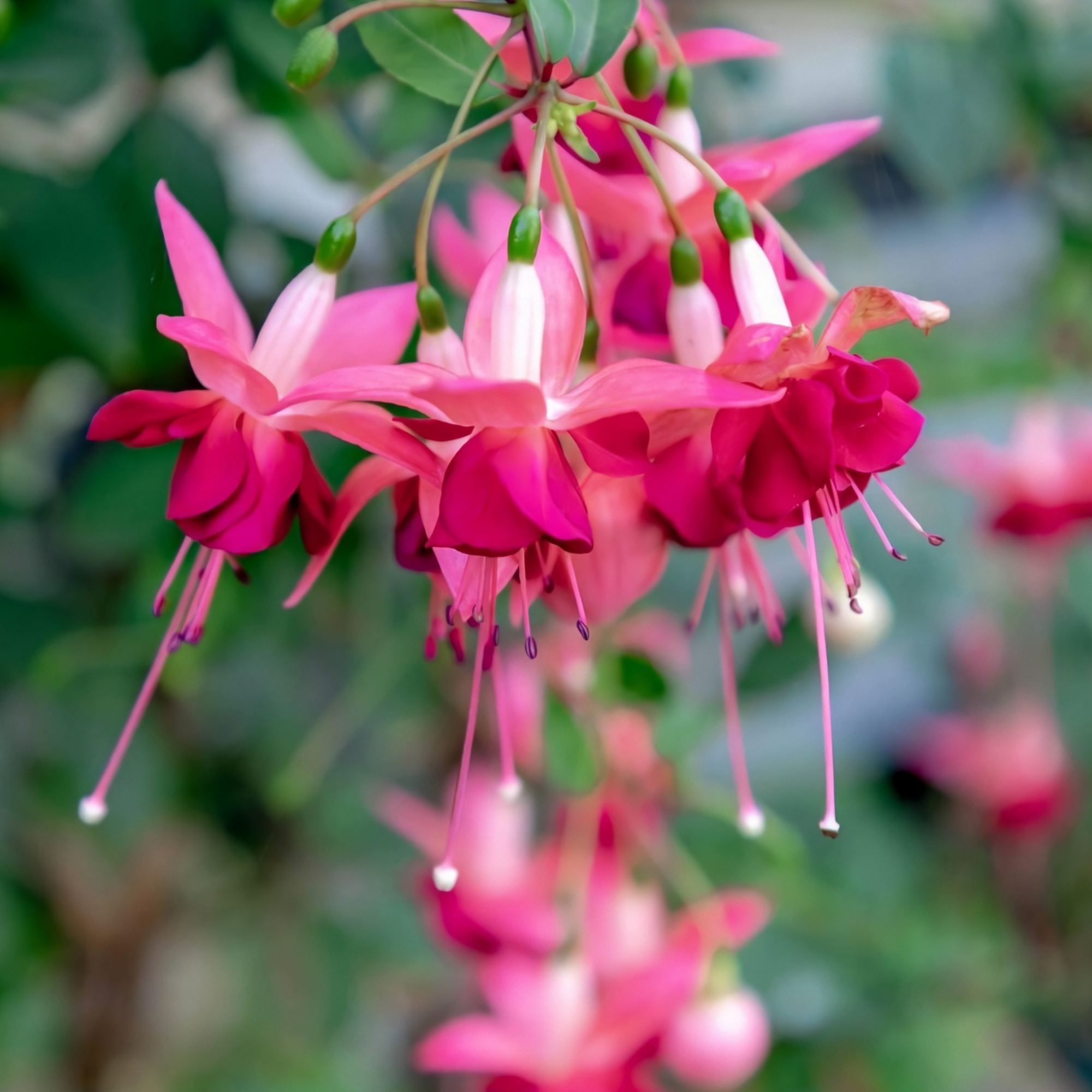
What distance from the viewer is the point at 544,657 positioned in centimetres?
74

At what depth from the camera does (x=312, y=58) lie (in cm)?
35

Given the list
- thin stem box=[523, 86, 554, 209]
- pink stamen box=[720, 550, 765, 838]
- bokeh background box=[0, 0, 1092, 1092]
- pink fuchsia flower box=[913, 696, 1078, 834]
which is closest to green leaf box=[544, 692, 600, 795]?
bokeh background box=[0, 0, 1092, 1092]

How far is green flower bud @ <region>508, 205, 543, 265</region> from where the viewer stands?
34cm

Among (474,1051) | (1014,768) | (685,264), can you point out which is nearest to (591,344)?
(685,264)

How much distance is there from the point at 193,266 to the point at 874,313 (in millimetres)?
215

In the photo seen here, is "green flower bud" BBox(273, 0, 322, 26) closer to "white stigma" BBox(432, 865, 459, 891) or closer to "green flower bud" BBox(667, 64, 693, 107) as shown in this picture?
"green flower bud" BBox(667, 64, 693, 107)

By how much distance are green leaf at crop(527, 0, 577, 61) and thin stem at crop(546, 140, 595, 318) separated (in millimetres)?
30

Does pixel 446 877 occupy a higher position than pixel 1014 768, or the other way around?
pixel 446 877

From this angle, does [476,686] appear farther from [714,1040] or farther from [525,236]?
[714,1040]

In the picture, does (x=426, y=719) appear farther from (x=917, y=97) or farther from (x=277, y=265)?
(x=917, y=97)

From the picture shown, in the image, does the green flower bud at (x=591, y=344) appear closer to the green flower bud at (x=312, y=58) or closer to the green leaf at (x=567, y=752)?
the green flower bud at (x=312, y=58)

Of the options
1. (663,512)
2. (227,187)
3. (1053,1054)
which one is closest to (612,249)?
(663,512)

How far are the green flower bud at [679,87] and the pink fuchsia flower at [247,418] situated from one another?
125 mm

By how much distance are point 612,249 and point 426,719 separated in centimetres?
79
